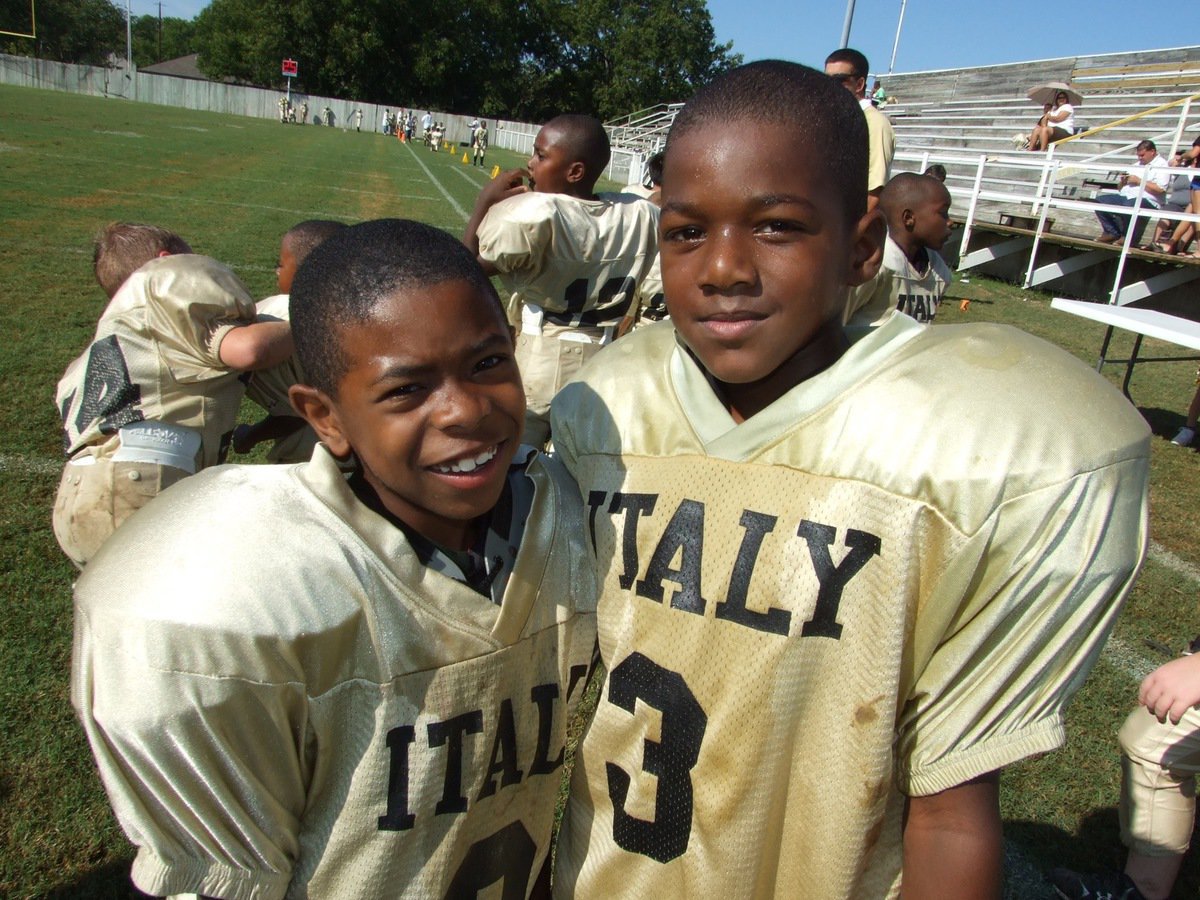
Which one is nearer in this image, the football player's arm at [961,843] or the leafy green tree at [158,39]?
the football player's arm at [961,843]

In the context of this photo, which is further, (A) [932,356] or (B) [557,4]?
(B) [557,4]

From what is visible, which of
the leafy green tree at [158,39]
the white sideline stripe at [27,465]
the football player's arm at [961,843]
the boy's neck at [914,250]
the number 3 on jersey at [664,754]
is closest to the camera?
the football player's arm at [961,843]

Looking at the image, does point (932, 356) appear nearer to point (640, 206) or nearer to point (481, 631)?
point (481, 631)

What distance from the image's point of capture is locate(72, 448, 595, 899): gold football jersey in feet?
3.30

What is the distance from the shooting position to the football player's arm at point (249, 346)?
8.57 ft

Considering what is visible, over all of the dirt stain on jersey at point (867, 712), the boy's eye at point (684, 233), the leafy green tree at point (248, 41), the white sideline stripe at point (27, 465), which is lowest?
the white sideline stripe at point (27, 465)

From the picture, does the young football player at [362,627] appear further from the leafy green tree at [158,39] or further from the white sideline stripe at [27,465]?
the leafy green tree at [158,39]

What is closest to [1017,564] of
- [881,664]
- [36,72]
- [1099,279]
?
[881,664]

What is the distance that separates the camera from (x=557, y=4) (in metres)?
66.8

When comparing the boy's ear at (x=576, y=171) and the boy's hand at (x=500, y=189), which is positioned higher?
the boy's ear at (x=576, y=171)

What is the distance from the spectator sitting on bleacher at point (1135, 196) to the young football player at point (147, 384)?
1182 cm

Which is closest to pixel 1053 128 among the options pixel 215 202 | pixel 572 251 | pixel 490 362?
pixel 215 202

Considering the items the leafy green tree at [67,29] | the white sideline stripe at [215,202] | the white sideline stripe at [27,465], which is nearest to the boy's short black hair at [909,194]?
the white sideline stripe at [27,465]

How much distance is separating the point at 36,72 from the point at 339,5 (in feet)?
59.8
